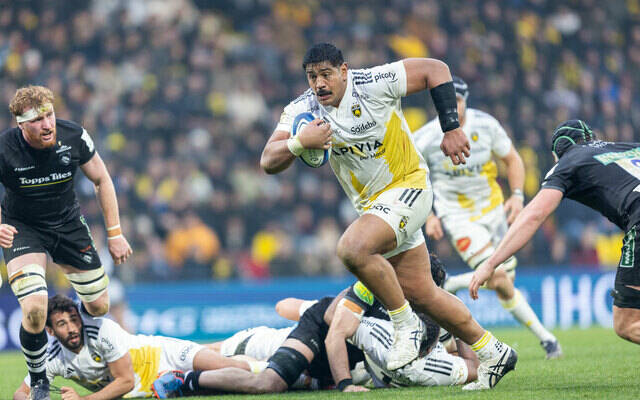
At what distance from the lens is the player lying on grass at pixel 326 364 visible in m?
7.21

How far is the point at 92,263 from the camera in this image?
26.2 ft

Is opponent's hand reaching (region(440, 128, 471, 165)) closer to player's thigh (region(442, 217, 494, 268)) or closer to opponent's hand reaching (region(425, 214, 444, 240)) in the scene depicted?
opponent's hand reaching (region(425, 214, 444, 240))

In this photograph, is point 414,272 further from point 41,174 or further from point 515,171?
point 515,171

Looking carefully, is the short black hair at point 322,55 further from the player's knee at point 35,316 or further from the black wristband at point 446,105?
the player's knee at point 35,316

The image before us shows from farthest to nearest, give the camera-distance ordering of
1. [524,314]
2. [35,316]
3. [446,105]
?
[524,314] < [35,316] < [446,105]

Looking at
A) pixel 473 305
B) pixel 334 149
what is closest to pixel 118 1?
pixel 473 305

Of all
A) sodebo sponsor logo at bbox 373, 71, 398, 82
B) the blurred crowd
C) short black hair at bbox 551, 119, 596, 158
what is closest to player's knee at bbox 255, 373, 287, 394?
sodebo sponsor logo at bbox 373, 71, 398, 82

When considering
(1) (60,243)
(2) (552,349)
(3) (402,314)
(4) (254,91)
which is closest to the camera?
(3) (402,314)

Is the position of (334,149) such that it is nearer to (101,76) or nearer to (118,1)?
(101,76)

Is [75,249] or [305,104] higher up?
[305,104]

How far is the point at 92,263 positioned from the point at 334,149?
103 inches

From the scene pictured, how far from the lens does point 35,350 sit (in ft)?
23.3

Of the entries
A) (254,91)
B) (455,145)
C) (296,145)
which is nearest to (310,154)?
(296,145)

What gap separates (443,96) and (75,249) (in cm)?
353
